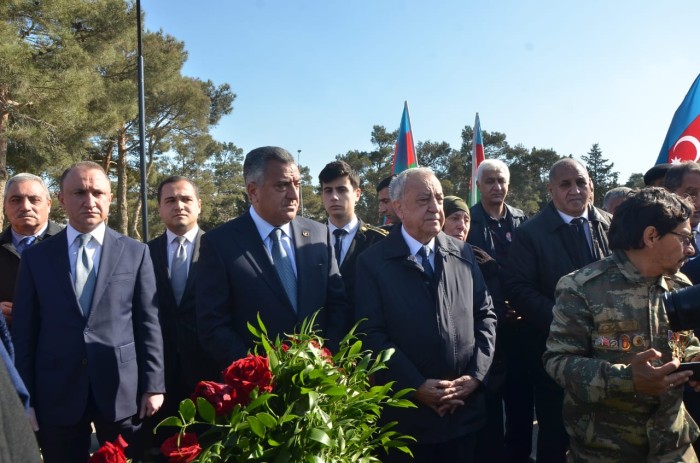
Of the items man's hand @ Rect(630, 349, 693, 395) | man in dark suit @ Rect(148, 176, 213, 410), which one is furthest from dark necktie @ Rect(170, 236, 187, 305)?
man's hand @ Rect(630, 349, 693, 395)

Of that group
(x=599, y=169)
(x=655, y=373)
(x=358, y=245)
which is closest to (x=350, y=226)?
(x=358, y=245)

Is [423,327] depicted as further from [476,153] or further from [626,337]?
[476,153]

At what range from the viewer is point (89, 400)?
3.13 meters

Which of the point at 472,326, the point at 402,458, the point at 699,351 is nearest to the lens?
the point at 699,351

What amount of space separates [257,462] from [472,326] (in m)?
1.99

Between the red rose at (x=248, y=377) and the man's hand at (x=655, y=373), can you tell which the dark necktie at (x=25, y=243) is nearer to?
the red rose at (x=248, y=377)

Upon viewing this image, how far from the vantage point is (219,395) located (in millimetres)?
1570

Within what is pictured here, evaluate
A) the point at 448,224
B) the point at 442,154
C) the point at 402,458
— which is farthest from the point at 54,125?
the point at 442,154

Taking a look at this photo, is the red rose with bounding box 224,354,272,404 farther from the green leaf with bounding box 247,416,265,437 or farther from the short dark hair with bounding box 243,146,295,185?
the short dark hair with bounding box 243,146,295,185

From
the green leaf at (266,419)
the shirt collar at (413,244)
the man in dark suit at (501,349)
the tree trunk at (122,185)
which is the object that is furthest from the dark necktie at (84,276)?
the tree trunk at (122,185)

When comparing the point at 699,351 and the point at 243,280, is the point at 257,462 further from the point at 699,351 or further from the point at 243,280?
→ the point at 699,351

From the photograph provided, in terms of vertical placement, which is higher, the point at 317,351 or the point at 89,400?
the point at 317,351

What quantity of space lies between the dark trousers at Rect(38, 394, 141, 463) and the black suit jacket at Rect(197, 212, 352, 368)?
0.68 metres

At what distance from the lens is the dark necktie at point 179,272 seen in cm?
405
